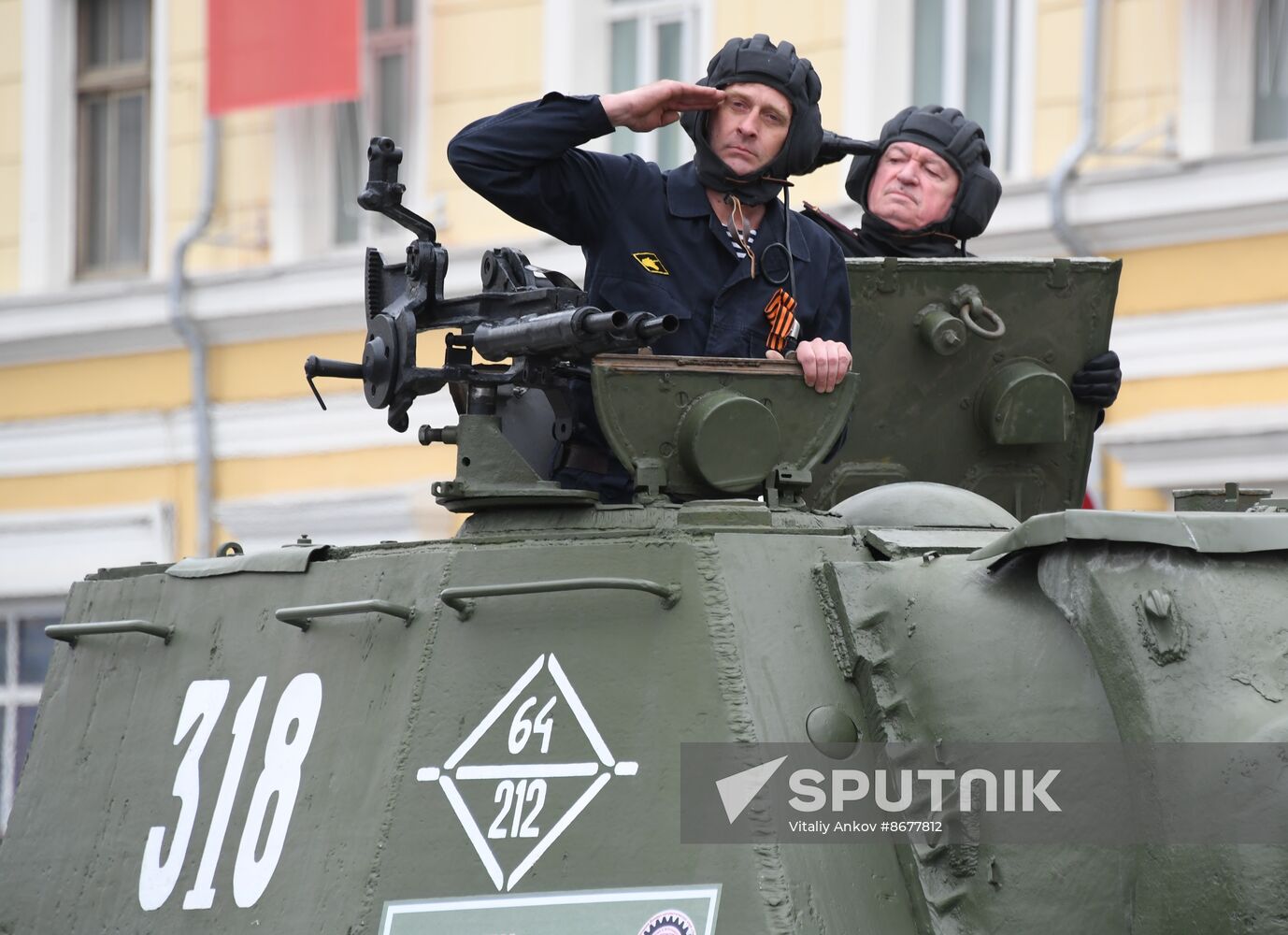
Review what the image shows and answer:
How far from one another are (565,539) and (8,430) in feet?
43.7

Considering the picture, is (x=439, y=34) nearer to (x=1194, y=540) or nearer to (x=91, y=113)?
(x=91, y=113)

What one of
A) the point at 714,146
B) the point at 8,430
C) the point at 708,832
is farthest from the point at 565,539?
the point at 8,430

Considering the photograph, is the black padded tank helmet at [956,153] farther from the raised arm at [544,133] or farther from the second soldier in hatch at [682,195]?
the raised arm at [544,133]

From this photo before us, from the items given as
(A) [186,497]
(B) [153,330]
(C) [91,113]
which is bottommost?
(A) [186,497]

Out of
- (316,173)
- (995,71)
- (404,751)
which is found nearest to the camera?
(404,751)

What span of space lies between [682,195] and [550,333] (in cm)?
84

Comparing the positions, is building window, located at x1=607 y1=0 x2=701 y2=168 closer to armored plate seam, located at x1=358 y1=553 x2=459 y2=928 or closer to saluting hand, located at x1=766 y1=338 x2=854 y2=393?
saluting hand, located at x1=766 y1=338 x2=854 y2=393

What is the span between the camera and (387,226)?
1689cm

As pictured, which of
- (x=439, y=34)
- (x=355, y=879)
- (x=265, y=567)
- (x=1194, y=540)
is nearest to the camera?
(x=1194, y=540)

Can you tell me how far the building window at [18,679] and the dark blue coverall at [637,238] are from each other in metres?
12.2

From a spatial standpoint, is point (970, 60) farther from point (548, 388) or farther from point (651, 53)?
point (548, 388)

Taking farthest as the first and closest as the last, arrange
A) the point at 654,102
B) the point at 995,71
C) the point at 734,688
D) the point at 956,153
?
the point at 995,71, the point at 956,153, the point at 654,102, the point at 734,688

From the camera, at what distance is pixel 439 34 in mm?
16484

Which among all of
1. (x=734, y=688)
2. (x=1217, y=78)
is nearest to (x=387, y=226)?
(x=1217, y=78)
